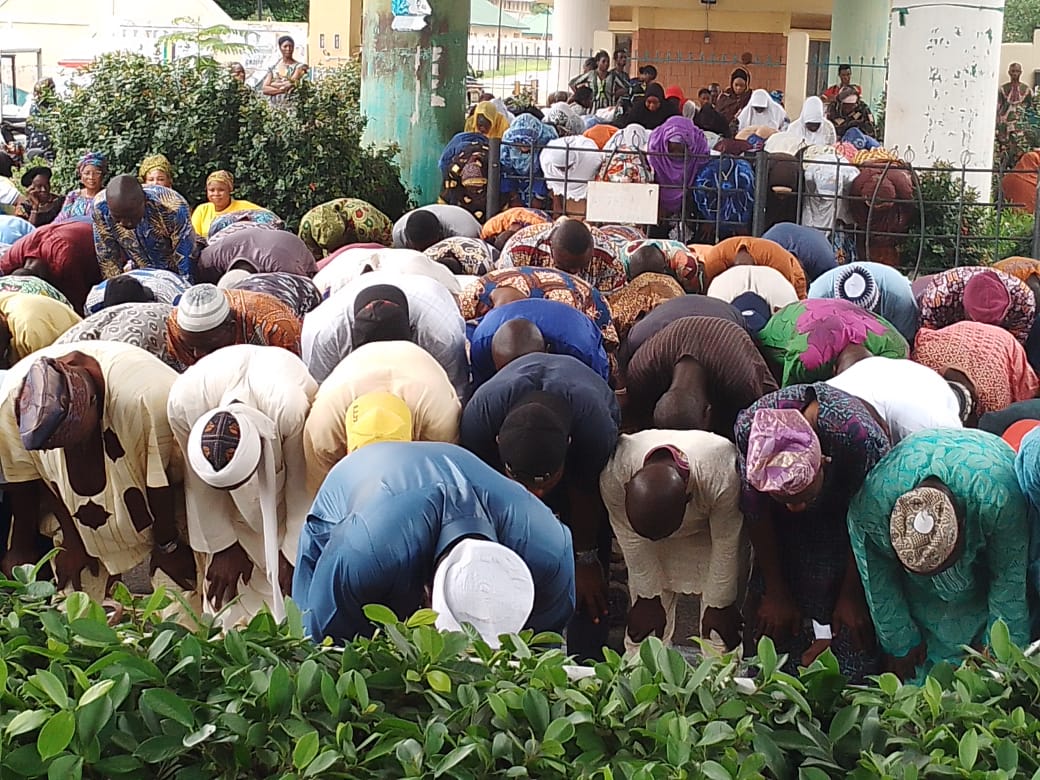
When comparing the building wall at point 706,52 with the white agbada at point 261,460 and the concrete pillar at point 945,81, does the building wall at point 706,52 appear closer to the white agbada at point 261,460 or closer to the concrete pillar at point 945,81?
the concrete pillar at point 945,81

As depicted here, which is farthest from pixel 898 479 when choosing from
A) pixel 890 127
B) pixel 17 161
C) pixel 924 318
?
pixel 17 161

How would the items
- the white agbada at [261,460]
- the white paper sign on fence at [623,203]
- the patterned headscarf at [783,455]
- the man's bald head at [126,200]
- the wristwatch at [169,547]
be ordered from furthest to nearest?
the white paper sign on fence at [623,203] → the man's bald head at [126,200] → the wristwatch at [169,547] → the white agbada at [261,460] → the patterned headscarf at [783,455]

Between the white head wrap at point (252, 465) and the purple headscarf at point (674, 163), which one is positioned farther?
the purple headscarf at point (674, 163)

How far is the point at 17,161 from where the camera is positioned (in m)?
14.2

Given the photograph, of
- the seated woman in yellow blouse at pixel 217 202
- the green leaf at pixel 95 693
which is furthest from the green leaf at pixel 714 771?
the seated woman in yellow blouse at pixel 217 202

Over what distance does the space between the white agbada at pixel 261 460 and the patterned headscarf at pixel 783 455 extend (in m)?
1.49

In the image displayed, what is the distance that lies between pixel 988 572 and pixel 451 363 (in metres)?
2.23

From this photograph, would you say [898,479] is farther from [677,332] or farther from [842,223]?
[842,223]

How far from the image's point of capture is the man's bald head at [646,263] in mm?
7168

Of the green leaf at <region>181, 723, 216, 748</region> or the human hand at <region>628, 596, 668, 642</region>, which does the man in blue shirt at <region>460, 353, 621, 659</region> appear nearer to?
the human hand at <region>628, 596, 668, 642</region>

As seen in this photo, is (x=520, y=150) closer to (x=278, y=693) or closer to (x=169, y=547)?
(x=169, y=547)

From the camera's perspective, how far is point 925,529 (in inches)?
151

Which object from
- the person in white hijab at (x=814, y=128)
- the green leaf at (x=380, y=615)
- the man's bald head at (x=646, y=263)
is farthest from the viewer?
the person in white hijab at (x=814, y=128)

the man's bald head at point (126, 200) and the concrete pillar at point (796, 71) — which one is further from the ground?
the concrete pillar at point (796, 71)
